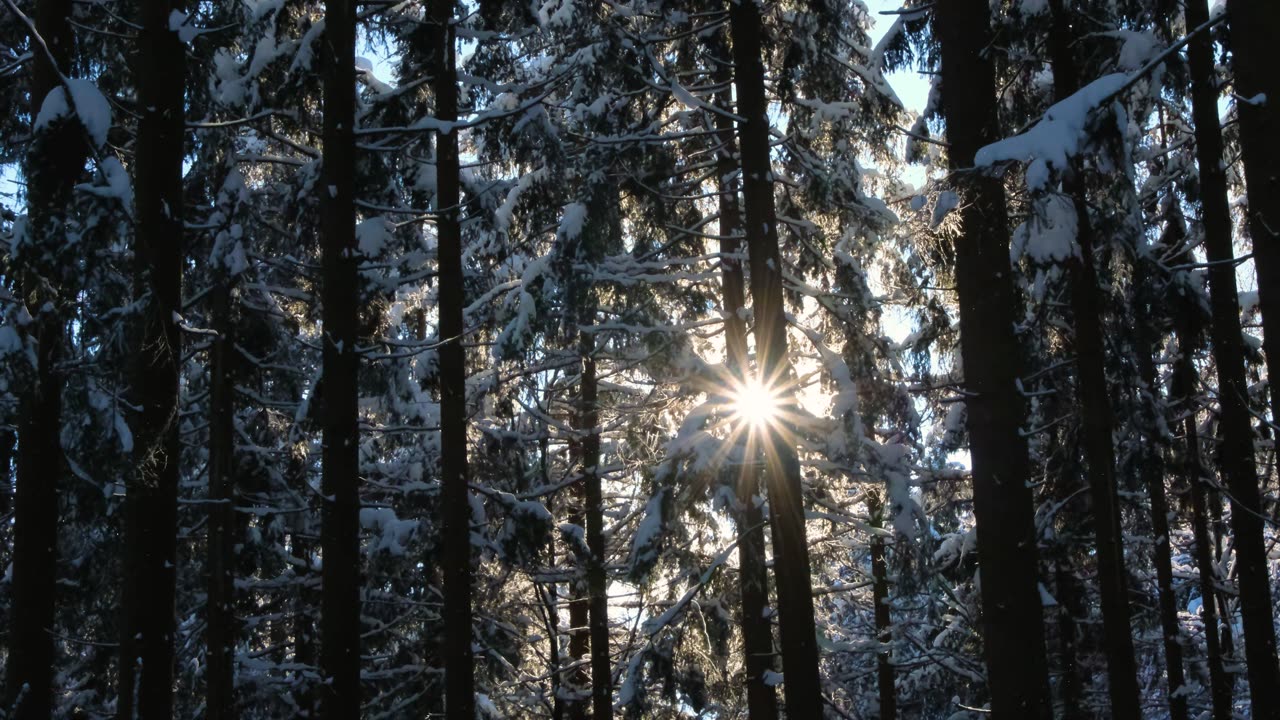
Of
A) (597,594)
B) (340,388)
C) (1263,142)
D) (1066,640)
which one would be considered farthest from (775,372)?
(1066,640)

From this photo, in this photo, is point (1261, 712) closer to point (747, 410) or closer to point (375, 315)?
point (747, 410)

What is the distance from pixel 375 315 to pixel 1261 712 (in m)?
11.7

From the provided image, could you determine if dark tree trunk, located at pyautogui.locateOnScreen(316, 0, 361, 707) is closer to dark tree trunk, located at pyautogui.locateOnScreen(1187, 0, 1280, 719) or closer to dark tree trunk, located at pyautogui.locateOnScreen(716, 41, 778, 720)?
dark tree trunk, located at pyautogui.locateOnScreen(716, 41, 778, 720)

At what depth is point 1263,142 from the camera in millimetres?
6375

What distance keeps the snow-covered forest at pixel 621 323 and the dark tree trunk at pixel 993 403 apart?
1.1 inches

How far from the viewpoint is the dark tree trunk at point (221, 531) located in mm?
12641

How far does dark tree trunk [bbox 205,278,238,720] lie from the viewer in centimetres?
1264

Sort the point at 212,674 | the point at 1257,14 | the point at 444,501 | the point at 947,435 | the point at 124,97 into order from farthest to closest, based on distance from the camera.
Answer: the point at 947,435 < the point at 124,97 < the point at 212,674 < the point at 444,501 < the point at 1257,14

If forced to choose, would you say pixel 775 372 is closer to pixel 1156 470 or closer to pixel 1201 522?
pixel 1156 470

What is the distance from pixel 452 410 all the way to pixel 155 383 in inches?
161

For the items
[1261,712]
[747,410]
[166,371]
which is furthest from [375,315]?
[1261,712]

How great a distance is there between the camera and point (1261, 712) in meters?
10.5

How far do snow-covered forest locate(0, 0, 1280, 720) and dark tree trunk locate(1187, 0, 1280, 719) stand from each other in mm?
52

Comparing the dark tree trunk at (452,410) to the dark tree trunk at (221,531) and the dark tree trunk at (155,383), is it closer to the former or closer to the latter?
the dark tree trunk at (155,383)
